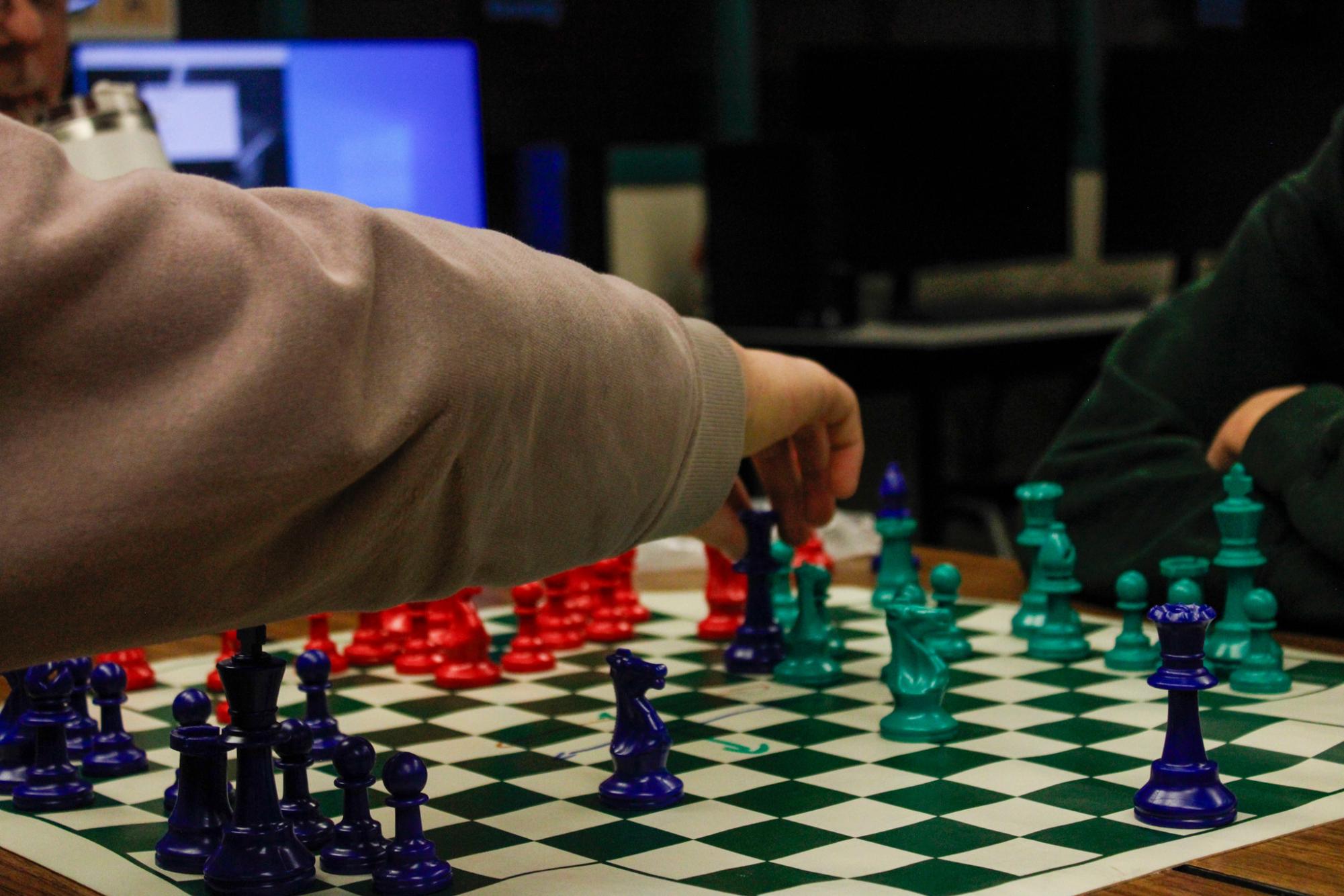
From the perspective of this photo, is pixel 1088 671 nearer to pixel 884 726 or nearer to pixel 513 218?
pixel 884 726

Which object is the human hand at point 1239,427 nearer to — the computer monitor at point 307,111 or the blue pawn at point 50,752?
the blue pawn at point 50,752

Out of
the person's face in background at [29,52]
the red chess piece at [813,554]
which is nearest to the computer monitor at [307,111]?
the person's face in background at [29,52]

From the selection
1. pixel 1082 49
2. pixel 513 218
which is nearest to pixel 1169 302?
pixel 513 218

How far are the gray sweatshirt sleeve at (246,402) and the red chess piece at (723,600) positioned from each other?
657mm

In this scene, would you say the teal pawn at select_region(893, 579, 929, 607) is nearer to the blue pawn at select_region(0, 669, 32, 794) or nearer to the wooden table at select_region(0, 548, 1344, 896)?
the wooden table at select_region(0, 548, 1344, 896)

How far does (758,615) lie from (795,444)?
0.19 meters

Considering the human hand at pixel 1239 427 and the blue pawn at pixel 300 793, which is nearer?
the blue pawn at pixel 300 793

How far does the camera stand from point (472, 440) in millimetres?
806

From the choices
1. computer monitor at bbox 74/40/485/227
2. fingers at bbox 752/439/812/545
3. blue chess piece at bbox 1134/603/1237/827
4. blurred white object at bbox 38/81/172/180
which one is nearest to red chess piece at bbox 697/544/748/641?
fingers at bbox 752/439/812/545

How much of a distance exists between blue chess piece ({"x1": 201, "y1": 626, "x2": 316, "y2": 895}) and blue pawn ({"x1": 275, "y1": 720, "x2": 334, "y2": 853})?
0.08 ft

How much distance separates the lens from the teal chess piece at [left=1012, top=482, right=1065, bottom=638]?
1.44m

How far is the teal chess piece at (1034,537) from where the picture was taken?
144cm

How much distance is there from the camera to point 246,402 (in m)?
0.71

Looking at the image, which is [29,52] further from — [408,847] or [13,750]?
[408,847]
